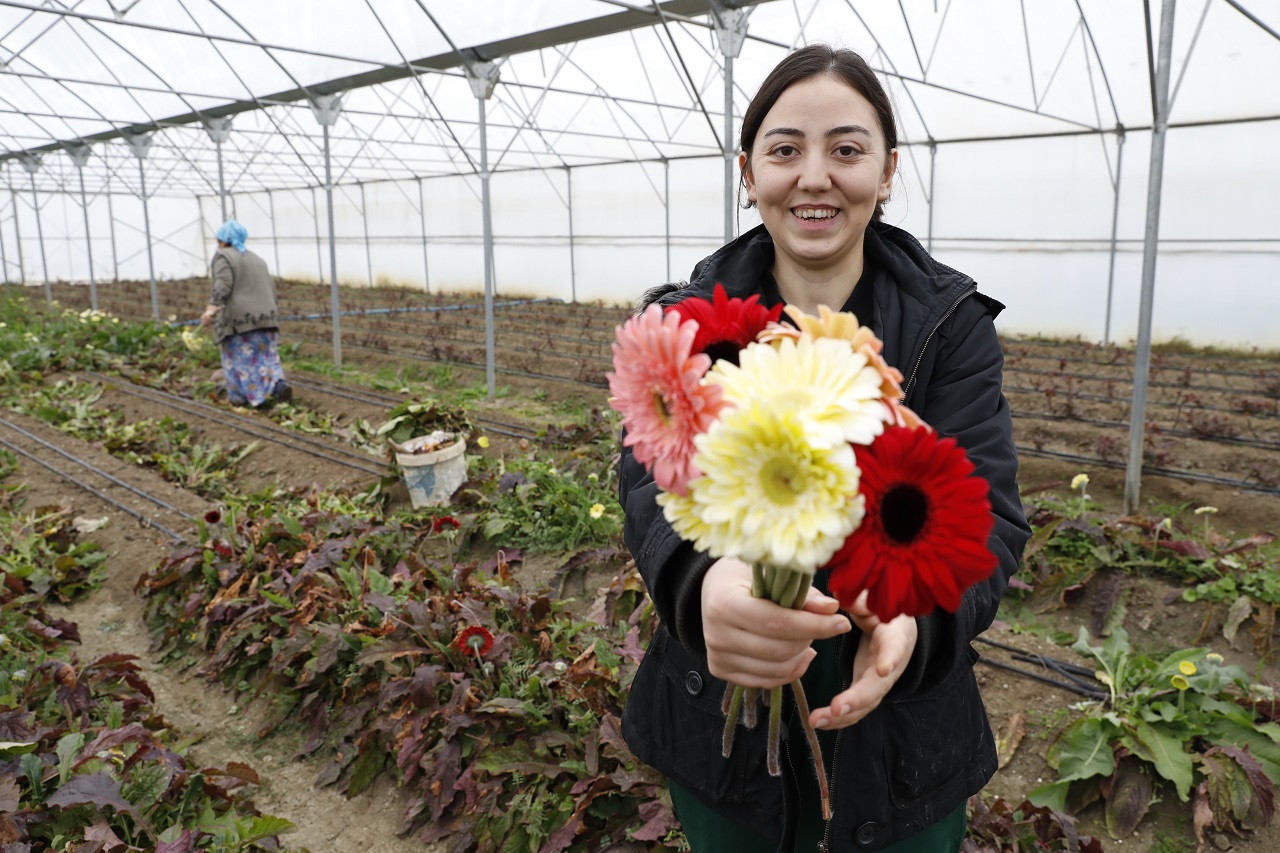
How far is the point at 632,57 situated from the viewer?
11.3m

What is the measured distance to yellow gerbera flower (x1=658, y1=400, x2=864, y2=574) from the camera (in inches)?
22.1

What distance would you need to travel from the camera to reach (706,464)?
58cm

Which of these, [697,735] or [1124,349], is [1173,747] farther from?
[1124,349]

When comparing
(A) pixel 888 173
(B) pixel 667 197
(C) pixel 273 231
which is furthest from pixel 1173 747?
(C) pixel 273 231

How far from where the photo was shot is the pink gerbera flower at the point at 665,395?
2.00 feet

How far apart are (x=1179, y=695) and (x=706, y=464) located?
3.13 metres

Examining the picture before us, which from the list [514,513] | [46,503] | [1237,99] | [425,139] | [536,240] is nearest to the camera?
[514,513]

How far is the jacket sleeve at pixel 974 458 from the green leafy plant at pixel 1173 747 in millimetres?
2088

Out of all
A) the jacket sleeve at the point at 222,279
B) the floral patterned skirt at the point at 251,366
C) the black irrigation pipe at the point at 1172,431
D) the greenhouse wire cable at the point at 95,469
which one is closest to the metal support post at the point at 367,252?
the floral patterned skirt at the point at 251,366

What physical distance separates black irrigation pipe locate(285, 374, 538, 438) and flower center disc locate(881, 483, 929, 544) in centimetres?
603

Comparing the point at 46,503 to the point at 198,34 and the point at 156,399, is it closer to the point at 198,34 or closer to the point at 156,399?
the point at 156,399

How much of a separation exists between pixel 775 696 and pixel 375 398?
811 cm

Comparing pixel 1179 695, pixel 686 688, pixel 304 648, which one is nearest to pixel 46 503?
pixel 304 648

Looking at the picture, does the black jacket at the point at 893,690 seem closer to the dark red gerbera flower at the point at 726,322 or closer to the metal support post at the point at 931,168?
the dark red gerbera flower at the point at 726,322
